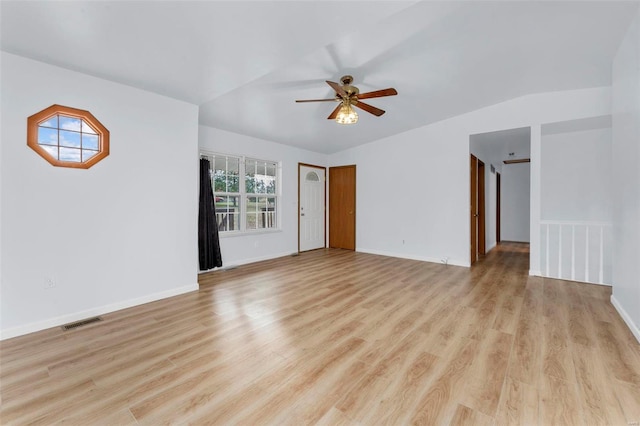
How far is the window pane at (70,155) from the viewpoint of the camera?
260cm

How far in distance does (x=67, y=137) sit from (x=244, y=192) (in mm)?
2739

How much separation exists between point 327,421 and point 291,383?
377 millimetres

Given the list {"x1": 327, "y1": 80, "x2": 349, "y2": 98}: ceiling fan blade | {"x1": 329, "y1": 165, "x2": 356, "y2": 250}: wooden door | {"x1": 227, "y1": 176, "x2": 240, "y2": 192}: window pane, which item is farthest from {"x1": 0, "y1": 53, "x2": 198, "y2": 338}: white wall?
{"x1": 329, "y1": 165, "x2": 356, "y2": 250}: wooden door

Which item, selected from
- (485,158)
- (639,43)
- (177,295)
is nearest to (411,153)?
(485,158)

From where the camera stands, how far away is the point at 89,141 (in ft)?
9.05

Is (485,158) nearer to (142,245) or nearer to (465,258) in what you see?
(465,258)

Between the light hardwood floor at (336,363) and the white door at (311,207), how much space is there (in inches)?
121

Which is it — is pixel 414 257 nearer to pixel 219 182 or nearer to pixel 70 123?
pixel 219 182

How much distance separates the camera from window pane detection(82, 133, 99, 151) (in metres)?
2.73

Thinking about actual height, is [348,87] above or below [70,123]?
above

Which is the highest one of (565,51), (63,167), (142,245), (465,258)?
(565,51)

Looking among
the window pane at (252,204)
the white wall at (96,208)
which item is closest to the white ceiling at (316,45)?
the white wall at (96,208)

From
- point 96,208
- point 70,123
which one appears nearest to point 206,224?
point 96,208

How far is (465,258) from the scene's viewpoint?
15.9ft
